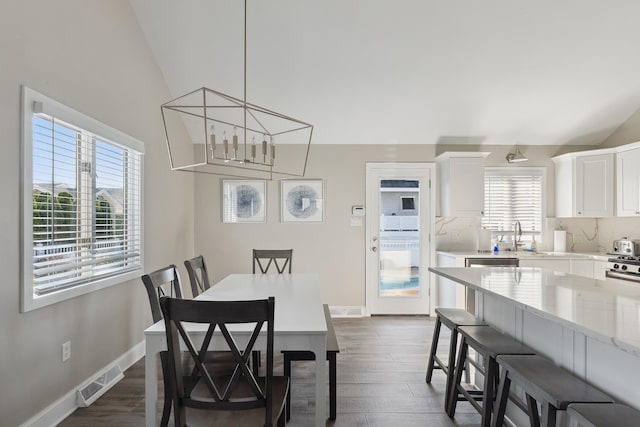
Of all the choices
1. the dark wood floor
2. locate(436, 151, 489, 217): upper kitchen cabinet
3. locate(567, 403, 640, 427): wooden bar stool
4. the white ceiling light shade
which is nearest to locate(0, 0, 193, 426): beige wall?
the dark wood floor

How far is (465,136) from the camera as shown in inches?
186

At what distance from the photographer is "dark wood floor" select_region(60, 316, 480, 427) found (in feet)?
7.73

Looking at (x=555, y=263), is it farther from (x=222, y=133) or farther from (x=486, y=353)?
(x=222, y=133)

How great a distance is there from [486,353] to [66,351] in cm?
260

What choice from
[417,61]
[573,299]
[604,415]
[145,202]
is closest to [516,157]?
[417,61]

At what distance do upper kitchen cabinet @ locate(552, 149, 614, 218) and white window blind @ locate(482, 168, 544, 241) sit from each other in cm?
31

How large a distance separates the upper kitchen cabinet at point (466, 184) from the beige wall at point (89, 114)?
10.9 feet

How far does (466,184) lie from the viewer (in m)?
4.53

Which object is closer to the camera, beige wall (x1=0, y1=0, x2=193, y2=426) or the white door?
beige wall (x1=0, y1=0, x2=193, y2=426)

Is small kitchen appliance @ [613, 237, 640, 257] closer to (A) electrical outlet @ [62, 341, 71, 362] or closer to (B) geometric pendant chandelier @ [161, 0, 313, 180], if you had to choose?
(B) geometric pendant chandelier @ [161, 0, 313, 180]

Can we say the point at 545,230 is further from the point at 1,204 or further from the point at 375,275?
the point at 1,204

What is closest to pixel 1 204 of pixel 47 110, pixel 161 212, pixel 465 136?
pixel 47 110

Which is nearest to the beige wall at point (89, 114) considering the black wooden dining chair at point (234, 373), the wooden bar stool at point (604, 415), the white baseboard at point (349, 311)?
the black wooden dining chair at point (234, 373)

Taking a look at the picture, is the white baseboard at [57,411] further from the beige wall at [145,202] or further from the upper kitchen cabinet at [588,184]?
the upper kitchen cabinet at [588,184]
